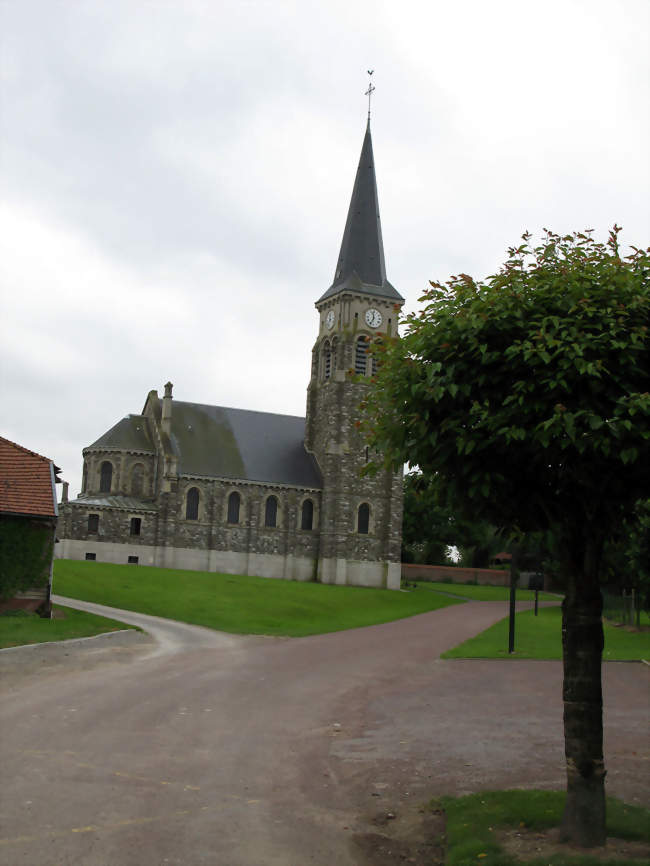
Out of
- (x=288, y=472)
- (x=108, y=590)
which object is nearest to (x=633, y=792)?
(x=108, y=590)

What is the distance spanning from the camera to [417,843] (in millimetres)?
9188

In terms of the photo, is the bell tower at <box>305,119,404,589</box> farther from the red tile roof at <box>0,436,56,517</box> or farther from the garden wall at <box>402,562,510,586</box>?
the red tile roof at <box>0,436,56,517</box>

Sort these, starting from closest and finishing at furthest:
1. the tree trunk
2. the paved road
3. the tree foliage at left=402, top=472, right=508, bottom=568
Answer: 1. the tree trunk
2. the paved road
3. the tree foliage at left=402, top=472, right=508, bottom=568

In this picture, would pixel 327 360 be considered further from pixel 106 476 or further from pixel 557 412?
pixel 557 412

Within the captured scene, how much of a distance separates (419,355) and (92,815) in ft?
20.3

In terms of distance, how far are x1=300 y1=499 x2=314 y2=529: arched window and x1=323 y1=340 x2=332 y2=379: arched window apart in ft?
32.4

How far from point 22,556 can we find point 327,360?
40974 millimetres

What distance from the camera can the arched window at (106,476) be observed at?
210 feet

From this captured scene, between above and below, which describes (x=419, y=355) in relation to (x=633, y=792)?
above

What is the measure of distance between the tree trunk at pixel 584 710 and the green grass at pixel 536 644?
61.3 ft

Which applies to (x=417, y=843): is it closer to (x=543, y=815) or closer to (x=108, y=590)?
(x=543, y=815)

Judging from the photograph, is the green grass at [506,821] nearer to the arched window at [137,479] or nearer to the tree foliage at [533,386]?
the tree foliage at [533,386]

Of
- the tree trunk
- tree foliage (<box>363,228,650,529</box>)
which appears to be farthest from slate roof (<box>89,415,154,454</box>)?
the tree trunk

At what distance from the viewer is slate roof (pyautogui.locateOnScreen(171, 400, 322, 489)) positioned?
213ft
